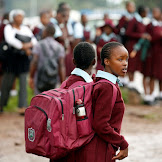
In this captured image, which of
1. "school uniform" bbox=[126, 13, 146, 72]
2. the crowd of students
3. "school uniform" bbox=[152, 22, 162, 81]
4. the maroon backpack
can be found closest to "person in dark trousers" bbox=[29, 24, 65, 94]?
the crowd of students

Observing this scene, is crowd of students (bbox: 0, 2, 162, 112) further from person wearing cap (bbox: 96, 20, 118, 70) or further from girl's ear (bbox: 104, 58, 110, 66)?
girl's ear (bbox: 104, 58, 110, 66)

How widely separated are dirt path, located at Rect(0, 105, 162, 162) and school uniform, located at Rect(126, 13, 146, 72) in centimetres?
119

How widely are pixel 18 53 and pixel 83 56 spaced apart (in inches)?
161

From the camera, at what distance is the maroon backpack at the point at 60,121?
270 cm

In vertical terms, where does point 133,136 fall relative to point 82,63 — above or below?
below

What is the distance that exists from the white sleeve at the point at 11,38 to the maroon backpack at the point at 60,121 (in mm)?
4150

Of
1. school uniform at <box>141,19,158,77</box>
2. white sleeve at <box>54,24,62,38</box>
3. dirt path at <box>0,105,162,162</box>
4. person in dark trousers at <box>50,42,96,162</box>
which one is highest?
person in dark trousers at <box>50,42,96,162</box>

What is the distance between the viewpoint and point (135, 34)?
9039 mm

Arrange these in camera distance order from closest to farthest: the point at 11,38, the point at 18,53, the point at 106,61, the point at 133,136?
1. the point at 106,61
2. the point at 133,136
3. the point at 11,38
4. the point at 18,53

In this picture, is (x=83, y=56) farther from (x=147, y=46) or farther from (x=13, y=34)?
(x=147, y=46)

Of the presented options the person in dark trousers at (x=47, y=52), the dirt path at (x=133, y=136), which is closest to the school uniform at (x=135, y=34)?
the dirt path at (x=133, y=136)

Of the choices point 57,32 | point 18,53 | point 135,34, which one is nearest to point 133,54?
point 135,34

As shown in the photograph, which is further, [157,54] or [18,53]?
[157,54]

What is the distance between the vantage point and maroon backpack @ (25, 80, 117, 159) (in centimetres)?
270
